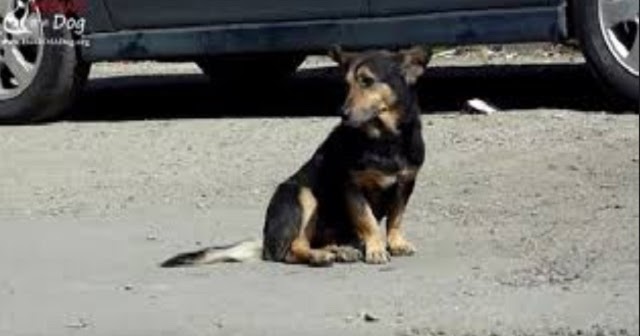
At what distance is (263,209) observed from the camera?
7.79 meters

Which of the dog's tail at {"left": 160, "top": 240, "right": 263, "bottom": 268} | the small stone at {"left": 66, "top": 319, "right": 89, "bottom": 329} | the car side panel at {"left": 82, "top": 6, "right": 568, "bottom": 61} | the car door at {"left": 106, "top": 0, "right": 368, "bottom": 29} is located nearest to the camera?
the small stone at {"left": 66, "top": 319, "right": 89, "bottom": 329}

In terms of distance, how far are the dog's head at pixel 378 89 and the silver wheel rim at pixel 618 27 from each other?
195cm

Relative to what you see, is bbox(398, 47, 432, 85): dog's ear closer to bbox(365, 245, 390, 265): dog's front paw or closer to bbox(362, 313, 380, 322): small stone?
bbox(365, 245, 390, 265): dog's front paw

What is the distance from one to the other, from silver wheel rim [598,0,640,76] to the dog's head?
1.95m

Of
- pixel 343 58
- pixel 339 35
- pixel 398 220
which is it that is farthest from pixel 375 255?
pixel 339 35

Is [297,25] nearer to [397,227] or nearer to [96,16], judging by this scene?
[96,16]

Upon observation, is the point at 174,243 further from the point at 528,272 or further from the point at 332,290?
the point at 528,272

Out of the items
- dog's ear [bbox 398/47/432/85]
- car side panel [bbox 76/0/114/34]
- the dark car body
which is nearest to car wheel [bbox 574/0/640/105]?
the dark car body

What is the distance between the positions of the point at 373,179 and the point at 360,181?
5 cm

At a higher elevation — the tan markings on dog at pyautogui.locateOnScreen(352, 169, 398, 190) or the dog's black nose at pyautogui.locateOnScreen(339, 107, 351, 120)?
the dog's black nose at pyautogui.locateOnScreen(339, 107, 351, 120)

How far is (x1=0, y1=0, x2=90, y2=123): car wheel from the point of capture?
987 cm

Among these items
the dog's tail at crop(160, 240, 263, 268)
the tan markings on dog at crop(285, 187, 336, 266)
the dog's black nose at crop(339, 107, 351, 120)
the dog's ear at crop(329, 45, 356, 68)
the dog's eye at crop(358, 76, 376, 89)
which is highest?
the dog's ear at crop(329, 45, 356, 68)

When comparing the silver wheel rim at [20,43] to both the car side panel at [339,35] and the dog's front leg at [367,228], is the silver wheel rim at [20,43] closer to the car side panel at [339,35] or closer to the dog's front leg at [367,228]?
the car side panel at [339,35]

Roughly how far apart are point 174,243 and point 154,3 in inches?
105
